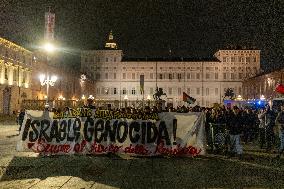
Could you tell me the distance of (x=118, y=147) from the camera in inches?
494

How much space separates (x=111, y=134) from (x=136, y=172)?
10.1 feet

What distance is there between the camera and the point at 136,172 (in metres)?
9.68

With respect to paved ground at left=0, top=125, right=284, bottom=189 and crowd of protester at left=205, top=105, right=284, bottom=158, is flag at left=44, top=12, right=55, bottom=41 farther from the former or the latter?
paved ground at left=0, top=125, right=284, bottom=189

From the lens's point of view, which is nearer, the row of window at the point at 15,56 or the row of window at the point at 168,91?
the row of window at the point at 15,56

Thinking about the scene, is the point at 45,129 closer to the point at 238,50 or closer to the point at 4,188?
the point at 4,188

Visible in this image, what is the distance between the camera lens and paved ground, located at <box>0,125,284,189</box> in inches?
324

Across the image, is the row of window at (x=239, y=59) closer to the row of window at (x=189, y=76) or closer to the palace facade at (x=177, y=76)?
the palace facade at (x=177, y=76)

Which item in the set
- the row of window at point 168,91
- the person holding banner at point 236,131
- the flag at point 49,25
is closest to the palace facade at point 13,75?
the flag at point 49,25

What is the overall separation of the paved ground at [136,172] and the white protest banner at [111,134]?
0.42 meters

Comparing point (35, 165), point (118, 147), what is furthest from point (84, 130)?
point (35, 165)

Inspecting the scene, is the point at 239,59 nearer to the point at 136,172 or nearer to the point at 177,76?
the point at 177,76

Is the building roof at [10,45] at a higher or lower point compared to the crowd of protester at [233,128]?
higher

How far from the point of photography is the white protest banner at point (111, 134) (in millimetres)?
12539

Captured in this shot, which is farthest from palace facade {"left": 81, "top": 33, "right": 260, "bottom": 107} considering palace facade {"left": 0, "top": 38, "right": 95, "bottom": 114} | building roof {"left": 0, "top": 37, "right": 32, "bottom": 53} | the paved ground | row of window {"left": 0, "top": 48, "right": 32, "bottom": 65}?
the paved ground
